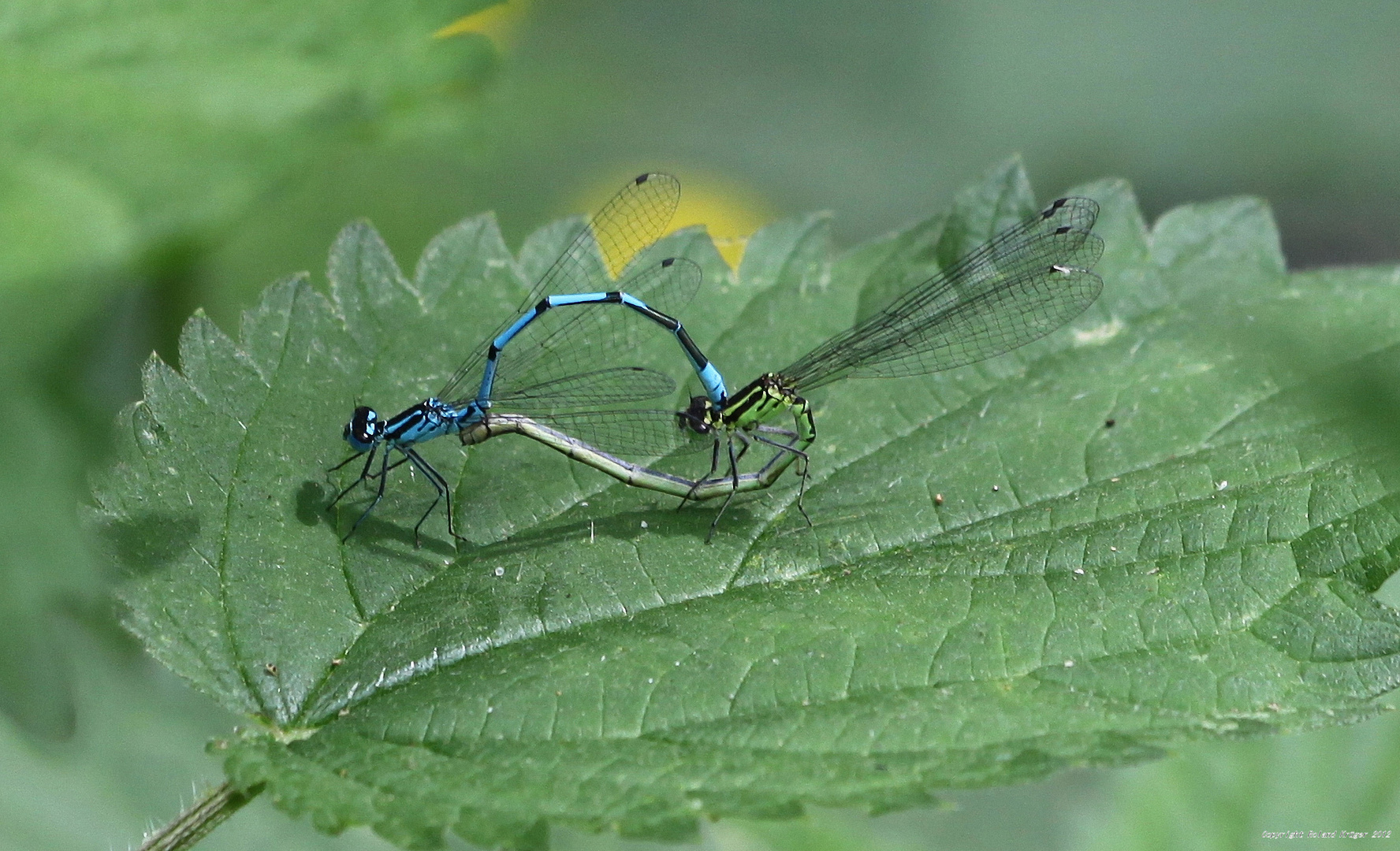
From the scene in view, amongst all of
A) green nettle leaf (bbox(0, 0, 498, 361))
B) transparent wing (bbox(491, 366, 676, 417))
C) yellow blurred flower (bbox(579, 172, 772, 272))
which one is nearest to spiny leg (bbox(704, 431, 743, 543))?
transparent wing (bbox(491, 366, 676, 417))

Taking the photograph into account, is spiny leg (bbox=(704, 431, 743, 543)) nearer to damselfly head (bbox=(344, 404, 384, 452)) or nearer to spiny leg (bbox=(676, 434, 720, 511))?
spiny leg (bbox=(676, 434, 720, 511))

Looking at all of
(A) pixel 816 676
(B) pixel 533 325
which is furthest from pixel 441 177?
(A) pixel 816 676

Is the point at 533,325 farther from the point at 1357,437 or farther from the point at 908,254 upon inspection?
the point at 1357,437

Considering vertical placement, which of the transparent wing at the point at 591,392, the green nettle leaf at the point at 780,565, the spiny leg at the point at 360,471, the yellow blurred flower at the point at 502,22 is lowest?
the green nettle leaf at the point at 780,565

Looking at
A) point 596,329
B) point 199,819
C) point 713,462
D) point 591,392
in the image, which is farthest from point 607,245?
point 199,819

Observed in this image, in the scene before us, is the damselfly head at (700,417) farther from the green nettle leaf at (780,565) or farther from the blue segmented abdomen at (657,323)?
the green nettle leaf at (780,565)

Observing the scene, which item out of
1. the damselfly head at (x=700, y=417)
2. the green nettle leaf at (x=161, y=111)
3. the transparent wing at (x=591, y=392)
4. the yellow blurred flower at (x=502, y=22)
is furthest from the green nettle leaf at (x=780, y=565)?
the yellow blurred flower at (x=502, y=22)
